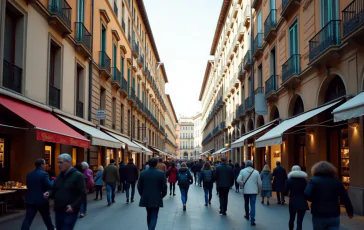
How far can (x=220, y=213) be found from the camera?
12.9 m

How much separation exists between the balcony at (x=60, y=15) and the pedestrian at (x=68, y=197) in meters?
9.86

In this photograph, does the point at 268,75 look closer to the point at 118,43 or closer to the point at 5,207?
the point at 118,43

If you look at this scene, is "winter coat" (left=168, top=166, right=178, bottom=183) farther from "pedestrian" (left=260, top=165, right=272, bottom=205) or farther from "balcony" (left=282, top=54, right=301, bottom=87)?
"balcony" (left=282, top=54, right=301, bottom=87)

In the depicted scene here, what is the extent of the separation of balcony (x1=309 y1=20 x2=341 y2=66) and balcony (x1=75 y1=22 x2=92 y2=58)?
32.9 feet

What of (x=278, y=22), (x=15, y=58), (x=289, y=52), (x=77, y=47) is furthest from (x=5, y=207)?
(x=278, y=22)

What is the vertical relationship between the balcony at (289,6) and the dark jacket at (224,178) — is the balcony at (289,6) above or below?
above

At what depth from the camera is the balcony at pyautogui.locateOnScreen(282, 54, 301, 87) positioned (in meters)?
17.8

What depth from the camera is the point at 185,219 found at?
1180 cm

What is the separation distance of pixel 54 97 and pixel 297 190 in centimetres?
1065

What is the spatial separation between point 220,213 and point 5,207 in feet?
21.1

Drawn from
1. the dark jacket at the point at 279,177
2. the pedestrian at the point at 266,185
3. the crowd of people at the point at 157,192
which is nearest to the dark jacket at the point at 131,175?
the crowd of people at the point at 157,192

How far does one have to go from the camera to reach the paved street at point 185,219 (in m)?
10.4

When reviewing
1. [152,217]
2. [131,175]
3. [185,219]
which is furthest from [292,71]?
[152,217]

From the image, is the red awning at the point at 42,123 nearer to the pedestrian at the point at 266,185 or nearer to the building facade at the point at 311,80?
the pedestrian at the point at 266,185
